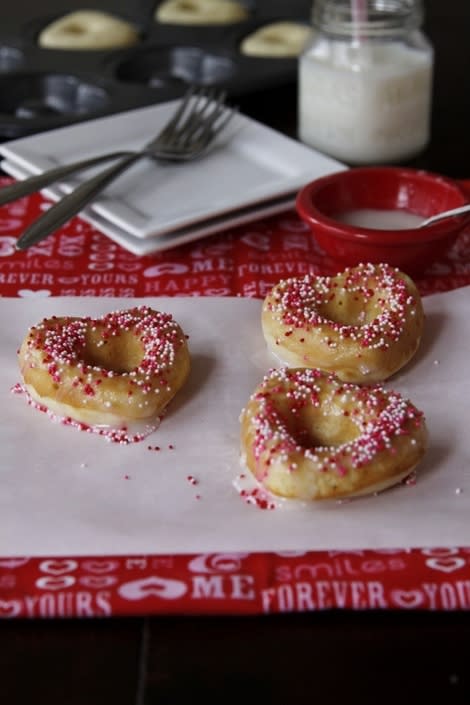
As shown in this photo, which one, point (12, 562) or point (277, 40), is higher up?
point (277, 40)

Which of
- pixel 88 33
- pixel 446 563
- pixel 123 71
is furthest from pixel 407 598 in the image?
pixel 88 33

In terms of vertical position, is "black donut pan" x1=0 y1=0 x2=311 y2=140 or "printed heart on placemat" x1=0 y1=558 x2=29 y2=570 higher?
"black donut pan" x1=0 y1=0 x2=311 y2=140

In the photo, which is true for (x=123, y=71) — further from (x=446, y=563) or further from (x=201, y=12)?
(x=446, y=563)

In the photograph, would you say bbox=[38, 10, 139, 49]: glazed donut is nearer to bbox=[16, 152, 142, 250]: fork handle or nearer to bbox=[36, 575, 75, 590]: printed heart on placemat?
bbox=[16, 152, 142, 250]: fork handle

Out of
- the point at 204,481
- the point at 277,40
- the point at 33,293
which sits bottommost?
the point at 204,481

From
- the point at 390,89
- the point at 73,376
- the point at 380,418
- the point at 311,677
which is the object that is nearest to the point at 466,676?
the point at 311,677

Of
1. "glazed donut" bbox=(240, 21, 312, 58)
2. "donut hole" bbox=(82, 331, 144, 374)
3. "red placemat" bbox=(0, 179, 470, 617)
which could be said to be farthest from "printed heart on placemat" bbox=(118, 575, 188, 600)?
"glazed donut" bbox=(240, 21, 312, 58)

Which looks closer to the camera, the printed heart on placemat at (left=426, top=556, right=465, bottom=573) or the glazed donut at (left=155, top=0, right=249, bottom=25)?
the printed heart on placemat at (left=426, top=556, right=465, bottom=573)
